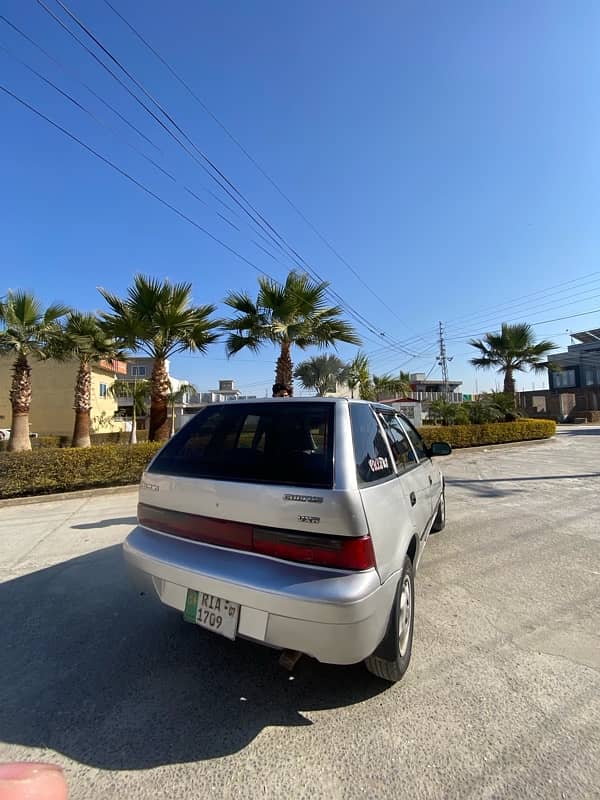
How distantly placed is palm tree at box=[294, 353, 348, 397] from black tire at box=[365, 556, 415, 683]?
21.5m

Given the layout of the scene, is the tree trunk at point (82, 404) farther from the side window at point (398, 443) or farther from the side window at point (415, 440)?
the side window at point (398, 443)

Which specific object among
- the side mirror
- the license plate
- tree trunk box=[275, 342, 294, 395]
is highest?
→ tree trunk box=[275, 342, 294, 395]

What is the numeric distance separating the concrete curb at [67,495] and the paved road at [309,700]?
13.2ft

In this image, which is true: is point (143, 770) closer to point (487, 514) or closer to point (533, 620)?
point (533, 620)

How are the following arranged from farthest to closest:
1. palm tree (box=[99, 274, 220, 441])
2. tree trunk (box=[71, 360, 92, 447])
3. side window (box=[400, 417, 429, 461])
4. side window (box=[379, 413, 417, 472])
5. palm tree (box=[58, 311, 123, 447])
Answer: tree trunk (box=[71, 360, 92, 447]) → palm tree (box=[58, 311, 123, 447]) → palm tree (box=[99, 274, 220, 441]) → side window (box=[400, 417, 429, 461]) → side window (box=[379, 413, 417, 472])

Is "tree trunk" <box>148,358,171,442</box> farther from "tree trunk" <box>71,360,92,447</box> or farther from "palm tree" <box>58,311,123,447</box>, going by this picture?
"tree trunk" <box>71,360,92,447</box>

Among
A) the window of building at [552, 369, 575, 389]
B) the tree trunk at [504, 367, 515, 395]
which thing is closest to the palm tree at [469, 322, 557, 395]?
the tree trunk at [504, 367, 515, 395]

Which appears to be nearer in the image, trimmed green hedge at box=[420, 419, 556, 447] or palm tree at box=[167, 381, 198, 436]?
trimmed green hedge at box=[420, 419, 556, 447]

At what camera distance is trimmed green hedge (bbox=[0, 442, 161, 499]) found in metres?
7.20

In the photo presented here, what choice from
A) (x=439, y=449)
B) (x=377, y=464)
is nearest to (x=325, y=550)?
(x=377, y=464)

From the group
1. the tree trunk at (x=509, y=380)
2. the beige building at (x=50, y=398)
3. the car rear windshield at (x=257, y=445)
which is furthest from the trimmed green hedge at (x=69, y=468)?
the tree trunk at (x=509, y=380)

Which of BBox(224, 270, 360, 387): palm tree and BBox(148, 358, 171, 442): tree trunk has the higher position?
BBox(224, 270, 360, 387): palm tree

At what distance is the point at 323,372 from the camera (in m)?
24.1

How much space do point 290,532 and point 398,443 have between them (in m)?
1.41
